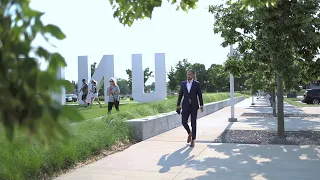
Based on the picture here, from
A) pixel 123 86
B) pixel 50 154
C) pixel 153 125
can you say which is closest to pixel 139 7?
pixel 50 154

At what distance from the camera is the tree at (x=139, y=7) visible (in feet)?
10.3

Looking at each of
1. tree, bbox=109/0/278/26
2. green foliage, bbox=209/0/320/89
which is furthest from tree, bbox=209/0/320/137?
tree, bbox=109/0/278/26

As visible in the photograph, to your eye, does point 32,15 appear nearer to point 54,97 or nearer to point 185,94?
point 54,97

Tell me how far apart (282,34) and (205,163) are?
3718mm

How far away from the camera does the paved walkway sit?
19.0ft

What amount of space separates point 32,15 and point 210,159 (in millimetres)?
6063

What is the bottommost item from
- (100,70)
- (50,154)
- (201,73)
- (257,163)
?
(257,163)

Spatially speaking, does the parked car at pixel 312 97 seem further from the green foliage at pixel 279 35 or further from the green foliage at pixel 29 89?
the green foliage at pixel 29 89

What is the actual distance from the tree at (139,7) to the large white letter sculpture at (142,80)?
2334 centimetres

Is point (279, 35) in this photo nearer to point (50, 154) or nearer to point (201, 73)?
point (50, 154)

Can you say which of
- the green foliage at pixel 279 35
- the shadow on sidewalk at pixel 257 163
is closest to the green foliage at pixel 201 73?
the green foliage at pixel 279 35

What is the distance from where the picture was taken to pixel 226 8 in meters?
9.85

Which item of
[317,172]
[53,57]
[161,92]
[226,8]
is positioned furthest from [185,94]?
[161,92]

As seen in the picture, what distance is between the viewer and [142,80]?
2800cm
